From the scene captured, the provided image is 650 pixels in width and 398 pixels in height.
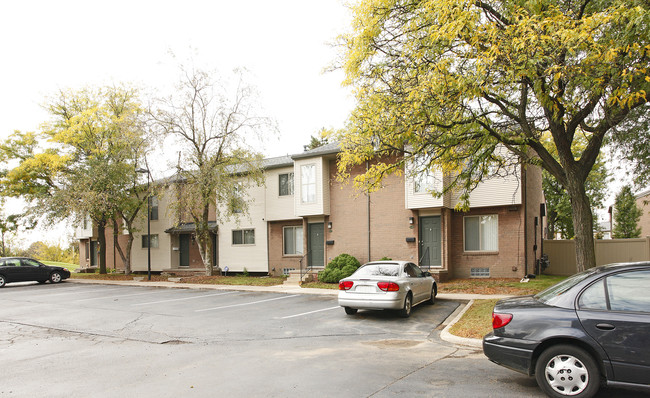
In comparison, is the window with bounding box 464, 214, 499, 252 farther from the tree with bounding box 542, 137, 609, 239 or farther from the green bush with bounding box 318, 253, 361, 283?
the tree with bounding box 542, 137, 609, 239

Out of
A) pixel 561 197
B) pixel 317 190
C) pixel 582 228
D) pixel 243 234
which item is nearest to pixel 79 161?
pixel 243 234

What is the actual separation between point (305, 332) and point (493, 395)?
5.11m

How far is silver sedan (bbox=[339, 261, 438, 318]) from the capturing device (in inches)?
429

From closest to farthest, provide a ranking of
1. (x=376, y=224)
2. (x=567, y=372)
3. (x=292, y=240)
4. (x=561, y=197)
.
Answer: (x=567, y=372), (x=376, y=224), (x=292, y=240), (x=561, y=197)

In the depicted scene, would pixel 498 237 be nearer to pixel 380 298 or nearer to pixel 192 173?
pixel 380 298

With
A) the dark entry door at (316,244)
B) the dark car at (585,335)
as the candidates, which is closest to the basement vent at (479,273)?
the dark entry door at (316,244)

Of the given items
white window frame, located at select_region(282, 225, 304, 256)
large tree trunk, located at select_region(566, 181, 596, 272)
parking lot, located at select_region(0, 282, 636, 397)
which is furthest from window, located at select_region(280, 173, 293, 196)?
large tree trunk, located at select_region(566, 181, 596, 272)

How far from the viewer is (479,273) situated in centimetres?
1958

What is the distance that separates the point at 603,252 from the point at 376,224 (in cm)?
1141

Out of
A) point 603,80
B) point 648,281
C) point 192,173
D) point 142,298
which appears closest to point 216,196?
point 192,173

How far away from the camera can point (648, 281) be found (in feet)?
16.0

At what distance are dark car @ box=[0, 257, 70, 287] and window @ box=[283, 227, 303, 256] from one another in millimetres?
14341

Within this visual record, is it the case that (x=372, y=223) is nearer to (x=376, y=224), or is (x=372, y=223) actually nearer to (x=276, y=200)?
(x=376, y=224)

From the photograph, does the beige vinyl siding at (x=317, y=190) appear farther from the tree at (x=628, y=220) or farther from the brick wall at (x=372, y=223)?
the tree at (x=628, y=220)
